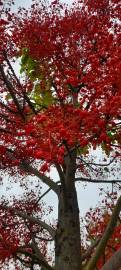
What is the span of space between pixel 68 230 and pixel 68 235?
137mm

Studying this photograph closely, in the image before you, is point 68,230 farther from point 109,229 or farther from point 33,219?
point 109,229

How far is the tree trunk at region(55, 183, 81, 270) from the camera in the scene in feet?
35.9

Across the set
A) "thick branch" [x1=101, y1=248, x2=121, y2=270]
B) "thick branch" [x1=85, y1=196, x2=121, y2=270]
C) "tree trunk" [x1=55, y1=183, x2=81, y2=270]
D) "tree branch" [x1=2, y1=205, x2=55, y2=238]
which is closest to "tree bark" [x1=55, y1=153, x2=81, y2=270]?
"tree trunk" [x1=55, y1=183, x2=81, y2=270]

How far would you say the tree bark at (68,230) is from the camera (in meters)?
11.0

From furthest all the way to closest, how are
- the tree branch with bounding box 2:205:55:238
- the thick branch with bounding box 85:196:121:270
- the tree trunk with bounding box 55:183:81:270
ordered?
the tree branch with bounding box 2:205:55:238 → the tree trunk with bounding box 55:183:81:270 → the thick branch with bounding box 85:196:121:270

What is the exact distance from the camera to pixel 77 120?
8945mm

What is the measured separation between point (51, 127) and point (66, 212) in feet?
13.7

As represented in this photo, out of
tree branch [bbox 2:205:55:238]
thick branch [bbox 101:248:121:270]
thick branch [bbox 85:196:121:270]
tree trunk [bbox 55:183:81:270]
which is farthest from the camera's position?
tree branch [bbox 2:205:55:238]

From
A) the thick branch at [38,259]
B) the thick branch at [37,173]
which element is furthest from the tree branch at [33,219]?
the thick branch at [37,173]

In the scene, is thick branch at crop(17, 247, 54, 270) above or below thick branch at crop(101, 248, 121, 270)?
above

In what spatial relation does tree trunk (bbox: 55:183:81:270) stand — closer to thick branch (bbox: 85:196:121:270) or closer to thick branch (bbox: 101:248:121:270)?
thick branch (bbox: 85:196:121:270)

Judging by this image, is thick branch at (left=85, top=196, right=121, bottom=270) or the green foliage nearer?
thick branch at (left=85, top=196, right=121, bottom=270)

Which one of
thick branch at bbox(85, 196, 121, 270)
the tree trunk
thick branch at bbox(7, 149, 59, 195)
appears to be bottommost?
thick branch at bbox(85, 196, 121, 270)

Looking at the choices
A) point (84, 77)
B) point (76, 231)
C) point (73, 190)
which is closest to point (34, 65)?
point (84, 77)
